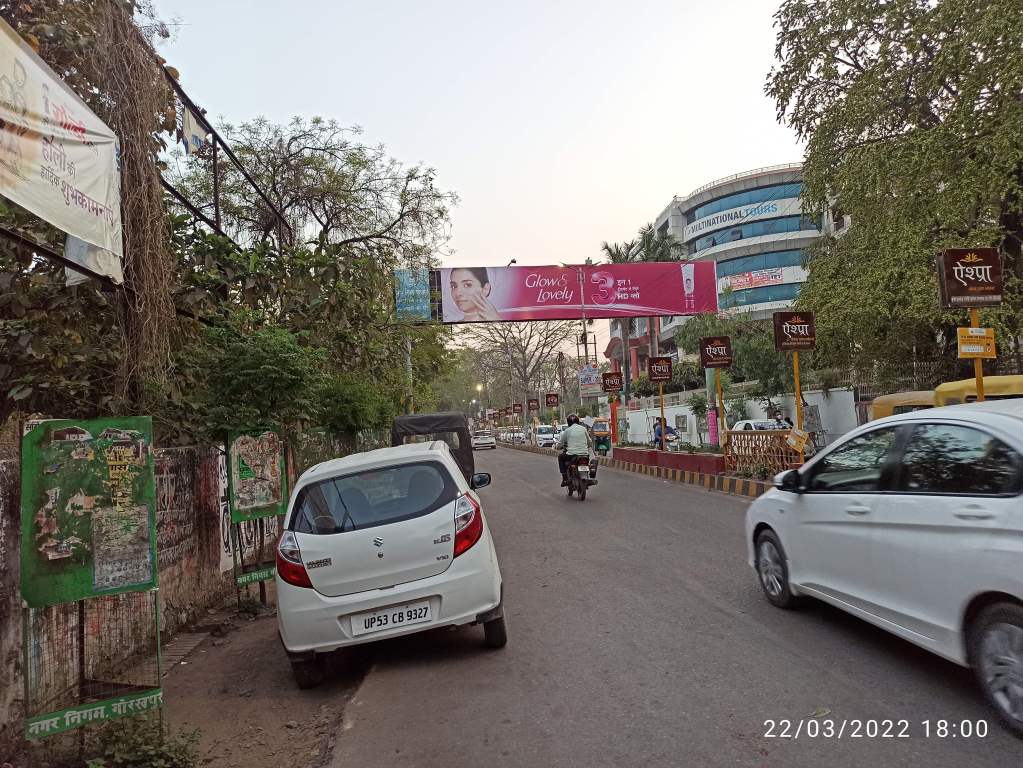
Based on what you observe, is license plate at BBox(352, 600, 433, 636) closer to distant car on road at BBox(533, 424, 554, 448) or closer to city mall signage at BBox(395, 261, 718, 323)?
city mall signage at BBox(395, 261, 718, 323)

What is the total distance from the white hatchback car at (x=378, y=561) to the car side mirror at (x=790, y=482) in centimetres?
222

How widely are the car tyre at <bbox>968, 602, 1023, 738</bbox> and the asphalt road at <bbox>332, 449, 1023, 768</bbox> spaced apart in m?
0.11

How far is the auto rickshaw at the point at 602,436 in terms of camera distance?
113 feet

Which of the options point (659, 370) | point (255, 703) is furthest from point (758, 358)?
point (255, 703)

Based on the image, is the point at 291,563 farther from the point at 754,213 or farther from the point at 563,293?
the point at 754,213

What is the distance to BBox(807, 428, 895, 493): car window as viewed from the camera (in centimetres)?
451

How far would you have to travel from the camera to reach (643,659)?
4750 mm

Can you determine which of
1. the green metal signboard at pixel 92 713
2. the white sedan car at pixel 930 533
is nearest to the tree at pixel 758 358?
the white sedan car at pixel 930 533

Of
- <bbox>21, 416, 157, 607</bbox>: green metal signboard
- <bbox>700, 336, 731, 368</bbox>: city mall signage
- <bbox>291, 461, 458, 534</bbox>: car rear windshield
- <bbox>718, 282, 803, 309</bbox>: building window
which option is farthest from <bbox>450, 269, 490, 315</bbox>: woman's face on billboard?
<bbox>718, 282, 803, 309</bbox>: building window

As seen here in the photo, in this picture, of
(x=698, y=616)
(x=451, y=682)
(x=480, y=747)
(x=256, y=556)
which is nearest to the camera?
(x=480, y=747)

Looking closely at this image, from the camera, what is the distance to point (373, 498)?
5105 mm

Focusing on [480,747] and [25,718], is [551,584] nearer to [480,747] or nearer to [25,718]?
[480,747]

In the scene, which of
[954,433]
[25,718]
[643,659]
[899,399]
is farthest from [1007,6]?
[25,718]

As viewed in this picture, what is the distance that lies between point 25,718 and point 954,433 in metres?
5.27
